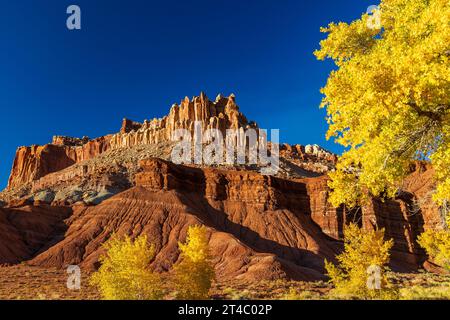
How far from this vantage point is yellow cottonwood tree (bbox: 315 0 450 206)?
31.5ft

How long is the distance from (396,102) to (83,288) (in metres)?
39.6

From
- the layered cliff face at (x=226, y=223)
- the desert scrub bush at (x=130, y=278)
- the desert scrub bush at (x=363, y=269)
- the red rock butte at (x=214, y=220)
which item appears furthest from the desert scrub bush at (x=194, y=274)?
the red rock butte at (x=214, y=220)

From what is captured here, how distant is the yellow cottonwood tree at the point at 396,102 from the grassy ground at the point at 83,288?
66.9 ft

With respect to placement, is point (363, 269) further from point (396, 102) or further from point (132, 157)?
point (132, 157)

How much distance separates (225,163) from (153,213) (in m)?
54.4

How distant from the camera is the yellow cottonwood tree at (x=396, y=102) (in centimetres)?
961

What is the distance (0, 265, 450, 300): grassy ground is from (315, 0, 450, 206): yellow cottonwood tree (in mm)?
20383

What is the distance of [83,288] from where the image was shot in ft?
→ 134

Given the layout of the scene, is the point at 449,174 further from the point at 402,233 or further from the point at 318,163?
the point at 318,163

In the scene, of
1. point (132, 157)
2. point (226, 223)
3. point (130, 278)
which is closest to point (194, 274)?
point (130, 278)

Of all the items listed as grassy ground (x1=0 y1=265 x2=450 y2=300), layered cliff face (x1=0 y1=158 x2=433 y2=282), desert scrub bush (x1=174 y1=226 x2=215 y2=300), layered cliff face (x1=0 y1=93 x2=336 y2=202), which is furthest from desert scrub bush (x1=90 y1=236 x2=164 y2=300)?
layered cliff face (x1=0 y1=93 x2=336 y2=202)

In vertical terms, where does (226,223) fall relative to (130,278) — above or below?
above

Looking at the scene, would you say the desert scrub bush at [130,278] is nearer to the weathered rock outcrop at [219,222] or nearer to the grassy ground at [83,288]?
the grassy ground at [83,288]

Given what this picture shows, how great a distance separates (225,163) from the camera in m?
123
